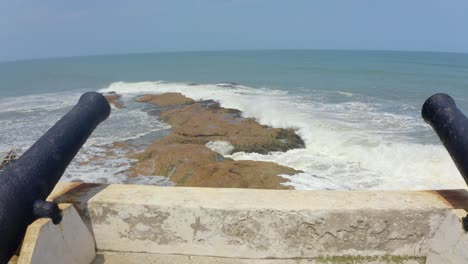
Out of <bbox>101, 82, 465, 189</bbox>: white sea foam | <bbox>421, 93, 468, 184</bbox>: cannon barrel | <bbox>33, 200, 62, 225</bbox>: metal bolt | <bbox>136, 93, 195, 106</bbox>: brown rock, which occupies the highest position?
<bbox>421, 93, 468, 184</bbox>: cannon barrel

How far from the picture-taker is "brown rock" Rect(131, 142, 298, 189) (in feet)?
28.3

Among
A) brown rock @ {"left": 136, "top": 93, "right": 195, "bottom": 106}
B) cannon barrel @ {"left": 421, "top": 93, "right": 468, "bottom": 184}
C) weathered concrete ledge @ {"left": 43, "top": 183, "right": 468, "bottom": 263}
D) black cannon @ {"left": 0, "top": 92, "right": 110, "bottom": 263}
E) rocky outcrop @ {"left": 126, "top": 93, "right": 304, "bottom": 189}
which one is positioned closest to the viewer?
black cannon @ {"left": 0, "top": 92, "right": 110, "bottom": 263}

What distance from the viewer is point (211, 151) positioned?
1100 centimetres

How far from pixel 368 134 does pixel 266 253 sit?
1208cm

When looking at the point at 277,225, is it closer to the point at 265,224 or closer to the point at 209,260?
the point at 265,224

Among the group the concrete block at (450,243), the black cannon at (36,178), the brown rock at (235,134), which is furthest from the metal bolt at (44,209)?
the brown rock at (235,134)

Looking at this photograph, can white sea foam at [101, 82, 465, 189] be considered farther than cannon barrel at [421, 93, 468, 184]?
Yes

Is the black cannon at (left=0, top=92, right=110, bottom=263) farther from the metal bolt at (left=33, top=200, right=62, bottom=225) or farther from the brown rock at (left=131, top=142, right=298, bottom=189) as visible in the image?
the brown rock at (left=131, top=142, right=298, bottom=189)

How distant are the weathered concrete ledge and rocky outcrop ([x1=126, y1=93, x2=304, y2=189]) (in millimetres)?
5605

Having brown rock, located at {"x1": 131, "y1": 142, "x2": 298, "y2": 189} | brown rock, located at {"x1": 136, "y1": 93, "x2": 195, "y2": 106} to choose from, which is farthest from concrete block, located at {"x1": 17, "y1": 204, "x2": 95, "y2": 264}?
brown rock, located at {"x1": 136, "y1": 93, "x2": 195, "y2": 106}

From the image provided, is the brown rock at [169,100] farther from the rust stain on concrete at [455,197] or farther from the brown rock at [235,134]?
the rust stain on concrete at [455,197]

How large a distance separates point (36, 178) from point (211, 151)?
865cm

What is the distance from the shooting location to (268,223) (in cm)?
266

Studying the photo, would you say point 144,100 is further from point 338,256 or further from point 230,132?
→ point 338,256
